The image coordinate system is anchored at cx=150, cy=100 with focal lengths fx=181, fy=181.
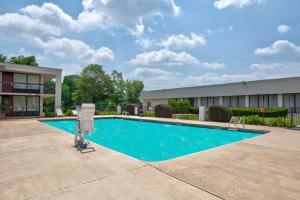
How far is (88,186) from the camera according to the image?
2.97 metres

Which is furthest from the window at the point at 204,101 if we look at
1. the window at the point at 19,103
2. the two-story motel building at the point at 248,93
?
the window at the point at 19,103

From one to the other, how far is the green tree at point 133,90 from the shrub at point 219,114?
25312mm

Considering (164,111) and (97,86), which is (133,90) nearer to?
(97,86)

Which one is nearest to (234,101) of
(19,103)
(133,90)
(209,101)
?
(209,101)

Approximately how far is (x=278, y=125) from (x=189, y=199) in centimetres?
1127

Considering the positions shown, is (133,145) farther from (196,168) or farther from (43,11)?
(43,11)

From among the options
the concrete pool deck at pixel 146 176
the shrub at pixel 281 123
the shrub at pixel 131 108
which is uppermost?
the shrub at pixel 131 108

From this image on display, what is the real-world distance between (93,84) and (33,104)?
13.3 meters

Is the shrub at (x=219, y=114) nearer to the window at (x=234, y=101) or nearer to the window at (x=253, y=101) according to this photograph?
the window at (x=253, y=101)

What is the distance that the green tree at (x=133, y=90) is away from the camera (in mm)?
38469

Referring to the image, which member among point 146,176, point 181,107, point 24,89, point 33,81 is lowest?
point 146,176

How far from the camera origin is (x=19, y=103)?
734 inches

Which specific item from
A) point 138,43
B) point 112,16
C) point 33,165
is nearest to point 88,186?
point 33,165

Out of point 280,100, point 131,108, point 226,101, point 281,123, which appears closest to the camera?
point 281,123
